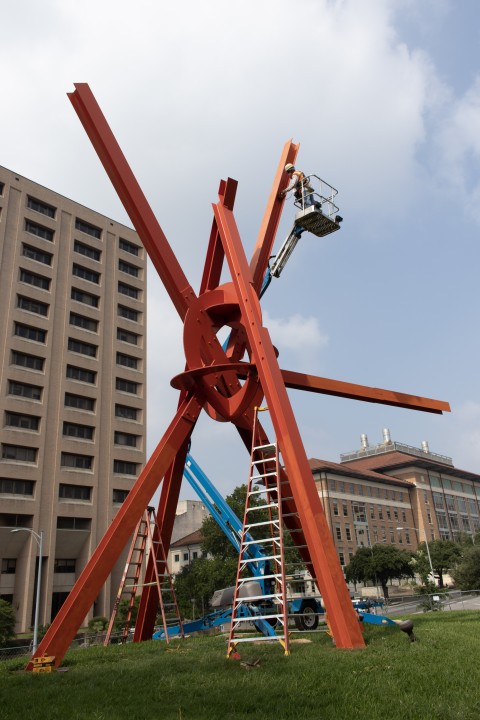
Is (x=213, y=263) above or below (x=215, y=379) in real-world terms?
above

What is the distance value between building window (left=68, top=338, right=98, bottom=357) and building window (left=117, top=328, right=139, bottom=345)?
3.81 m

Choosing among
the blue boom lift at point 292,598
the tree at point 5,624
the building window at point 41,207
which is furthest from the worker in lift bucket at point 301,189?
the building window at point 41,207

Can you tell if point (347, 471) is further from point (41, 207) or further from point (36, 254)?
point (41, 207)

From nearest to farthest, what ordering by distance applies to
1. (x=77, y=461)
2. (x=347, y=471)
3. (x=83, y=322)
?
(x=77, y=461) → (x=83, y=322) → (x=347, y=471)

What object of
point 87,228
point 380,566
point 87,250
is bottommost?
point 380,566

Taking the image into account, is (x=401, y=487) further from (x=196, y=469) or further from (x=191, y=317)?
(x=191, y=317)

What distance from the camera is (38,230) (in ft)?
188

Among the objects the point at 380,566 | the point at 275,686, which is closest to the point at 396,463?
the point at 380,566

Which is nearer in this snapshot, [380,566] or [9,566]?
[9,566]

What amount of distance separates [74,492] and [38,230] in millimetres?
25398

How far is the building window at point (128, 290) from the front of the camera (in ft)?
207

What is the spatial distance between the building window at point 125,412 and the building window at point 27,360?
8.85m

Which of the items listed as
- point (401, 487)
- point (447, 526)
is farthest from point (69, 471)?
point (447, 526)

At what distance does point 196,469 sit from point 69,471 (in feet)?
101
